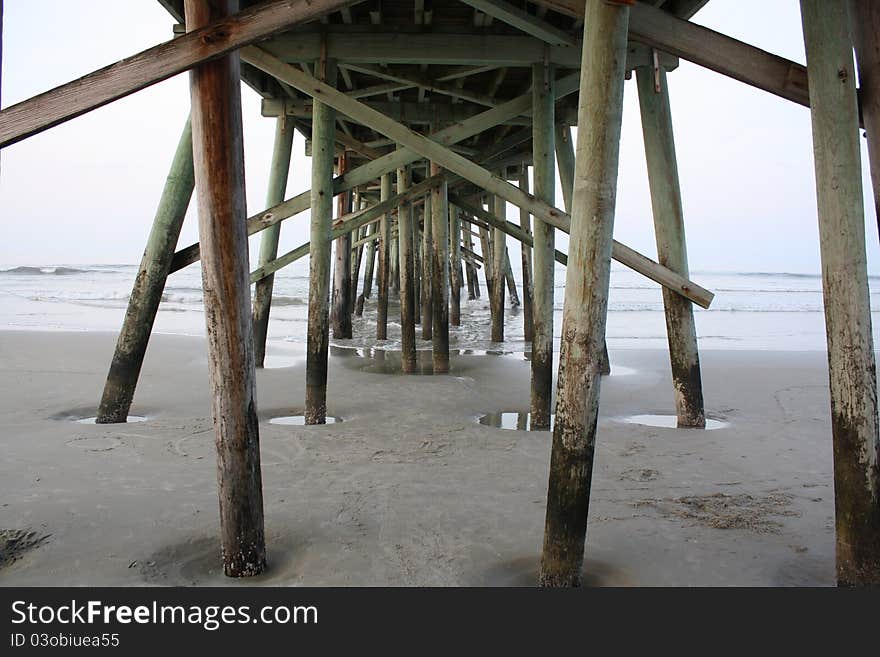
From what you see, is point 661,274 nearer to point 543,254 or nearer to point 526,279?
point 543,254

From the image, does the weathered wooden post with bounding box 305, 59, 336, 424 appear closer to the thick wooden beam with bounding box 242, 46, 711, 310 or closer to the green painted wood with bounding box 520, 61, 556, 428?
the thick wooden beam with bounding box 242, 46, 711, 310

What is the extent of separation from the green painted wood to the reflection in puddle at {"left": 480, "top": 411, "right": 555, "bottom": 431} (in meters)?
0.13

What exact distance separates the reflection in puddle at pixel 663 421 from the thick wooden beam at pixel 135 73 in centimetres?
429

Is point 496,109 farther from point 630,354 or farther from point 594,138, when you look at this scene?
point 630,354

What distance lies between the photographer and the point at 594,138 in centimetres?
268

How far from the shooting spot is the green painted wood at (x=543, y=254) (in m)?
6.00

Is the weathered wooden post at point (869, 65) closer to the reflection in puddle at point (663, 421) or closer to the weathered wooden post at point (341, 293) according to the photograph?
the reflection in puddle at point (663, 421)

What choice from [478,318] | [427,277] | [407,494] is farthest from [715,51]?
[478,318]

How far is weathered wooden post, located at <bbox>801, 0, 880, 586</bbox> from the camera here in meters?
2.64

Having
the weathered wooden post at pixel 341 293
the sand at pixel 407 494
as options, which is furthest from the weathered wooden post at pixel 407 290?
the weathered wooden post at pixel 341 293
